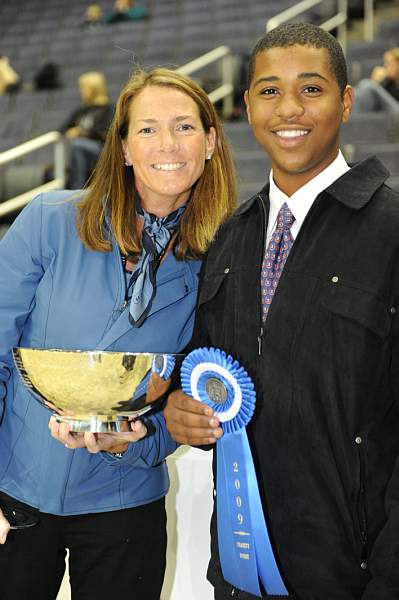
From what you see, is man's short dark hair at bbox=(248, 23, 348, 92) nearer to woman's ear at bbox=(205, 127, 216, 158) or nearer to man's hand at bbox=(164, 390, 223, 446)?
woman's ear at bbox=(205, 127, 216, 158)

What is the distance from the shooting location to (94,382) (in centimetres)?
124

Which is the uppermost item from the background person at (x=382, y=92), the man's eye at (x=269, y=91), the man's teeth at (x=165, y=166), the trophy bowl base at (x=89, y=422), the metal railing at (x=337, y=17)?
the metal railing at (x=337, y=17)

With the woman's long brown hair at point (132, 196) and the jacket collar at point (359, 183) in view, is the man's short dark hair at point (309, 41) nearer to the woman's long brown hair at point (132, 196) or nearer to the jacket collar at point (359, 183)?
the jacket collar at point (359, 183)

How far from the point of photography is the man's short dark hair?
1.18m

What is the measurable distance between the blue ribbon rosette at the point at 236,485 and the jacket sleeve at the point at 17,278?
1.42 feet

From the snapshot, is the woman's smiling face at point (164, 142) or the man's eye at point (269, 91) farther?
the woman's smiling face at point (164, 142)

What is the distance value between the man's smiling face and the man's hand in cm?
40

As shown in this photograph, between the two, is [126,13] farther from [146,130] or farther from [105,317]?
[105,317]

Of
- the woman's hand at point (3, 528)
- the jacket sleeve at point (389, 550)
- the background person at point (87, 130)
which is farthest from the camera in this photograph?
the background person at point (87, 130)

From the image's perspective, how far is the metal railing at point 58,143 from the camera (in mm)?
4922

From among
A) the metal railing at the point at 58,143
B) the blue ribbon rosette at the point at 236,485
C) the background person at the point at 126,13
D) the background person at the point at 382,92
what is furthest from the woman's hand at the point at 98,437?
the background person at the point at 126,13

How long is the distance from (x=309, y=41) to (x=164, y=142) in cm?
42

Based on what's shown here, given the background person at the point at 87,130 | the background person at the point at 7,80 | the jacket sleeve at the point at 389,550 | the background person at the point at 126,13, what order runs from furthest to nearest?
the background person at the point at 126,13 → the background person at the point at 7,80 → the background person at the point at 87,130 → the jacket sleeve at the point at 389,550

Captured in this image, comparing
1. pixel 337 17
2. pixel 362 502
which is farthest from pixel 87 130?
pixel 362 502
